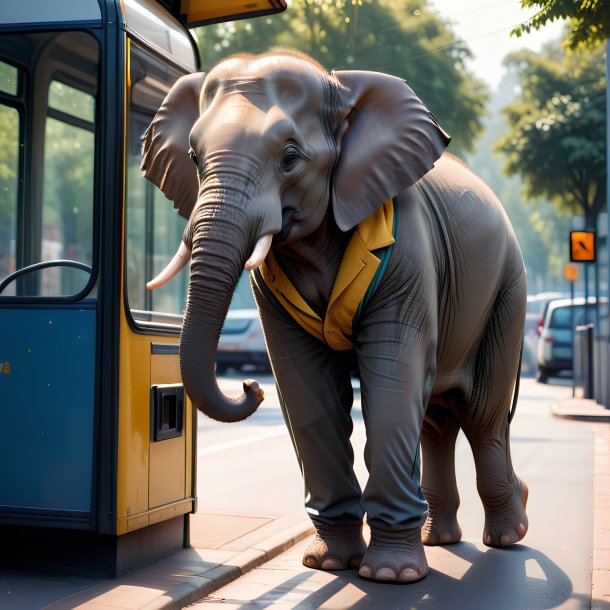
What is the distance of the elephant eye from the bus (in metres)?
0.94

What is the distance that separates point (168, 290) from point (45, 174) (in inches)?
44.1

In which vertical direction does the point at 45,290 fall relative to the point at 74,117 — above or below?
below

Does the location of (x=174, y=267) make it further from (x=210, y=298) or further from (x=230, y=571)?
(x=230, y=571)

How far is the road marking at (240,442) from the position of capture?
1300cm

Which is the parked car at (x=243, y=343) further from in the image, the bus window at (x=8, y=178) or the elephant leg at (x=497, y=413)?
the elephant leg at (x=497, y=413)

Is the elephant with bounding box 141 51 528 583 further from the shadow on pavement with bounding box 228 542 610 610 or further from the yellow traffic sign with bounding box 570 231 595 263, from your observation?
the yellow traffic sign with bounding box 570 231 595 263

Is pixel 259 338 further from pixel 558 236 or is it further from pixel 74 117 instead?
pixel 558 236

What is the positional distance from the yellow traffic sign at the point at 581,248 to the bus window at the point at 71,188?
38.2 feet

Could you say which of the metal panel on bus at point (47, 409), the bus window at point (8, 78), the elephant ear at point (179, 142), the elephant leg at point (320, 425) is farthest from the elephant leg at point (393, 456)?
the bus window at point (8, 78)

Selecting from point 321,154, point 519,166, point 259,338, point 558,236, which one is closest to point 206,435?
point 321,154

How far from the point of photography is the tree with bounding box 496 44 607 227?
33.7 meters

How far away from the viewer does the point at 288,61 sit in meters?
5.75

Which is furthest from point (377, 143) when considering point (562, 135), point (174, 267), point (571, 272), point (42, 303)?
point (562, 135)

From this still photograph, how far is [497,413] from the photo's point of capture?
709 cm
